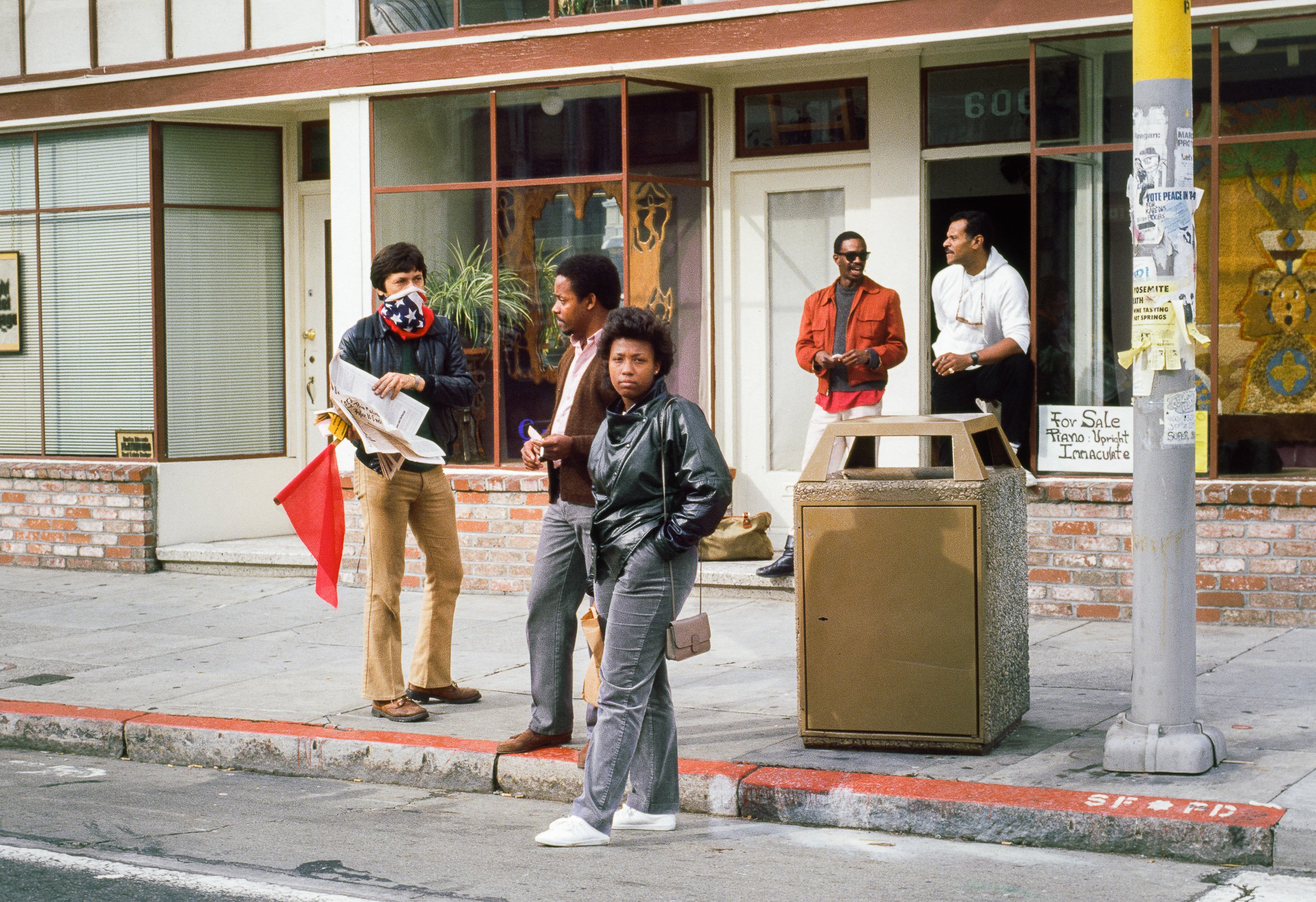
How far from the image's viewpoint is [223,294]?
12.3m

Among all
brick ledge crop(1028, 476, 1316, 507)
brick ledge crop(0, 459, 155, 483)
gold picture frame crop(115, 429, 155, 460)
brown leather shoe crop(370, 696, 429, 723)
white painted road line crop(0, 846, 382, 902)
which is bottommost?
white painted road line crop(0, 846, 382, 902)

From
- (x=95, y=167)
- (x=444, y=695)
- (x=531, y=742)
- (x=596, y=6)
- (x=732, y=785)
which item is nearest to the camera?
(x=732, y=785)

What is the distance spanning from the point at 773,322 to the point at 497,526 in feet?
7.58

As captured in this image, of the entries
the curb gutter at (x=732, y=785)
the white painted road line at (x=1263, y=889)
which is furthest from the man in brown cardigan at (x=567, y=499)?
the white painted road line at (x=1263, y=889)

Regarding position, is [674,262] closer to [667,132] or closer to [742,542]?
[667,132]

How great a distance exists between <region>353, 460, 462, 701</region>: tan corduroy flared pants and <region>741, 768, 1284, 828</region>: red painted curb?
6.26 ft

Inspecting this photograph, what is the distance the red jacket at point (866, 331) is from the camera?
949cm

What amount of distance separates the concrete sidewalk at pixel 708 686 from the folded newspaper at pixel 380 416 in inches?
46.3

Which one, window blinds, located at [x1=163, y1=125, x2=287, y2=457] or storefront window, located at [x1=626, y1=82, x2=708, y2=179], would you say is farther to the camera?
window blinds, located at [x1=163, y1=125, x2=287, y2=457]

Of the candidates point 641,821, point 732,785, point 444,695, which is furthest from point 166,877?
point 444,695

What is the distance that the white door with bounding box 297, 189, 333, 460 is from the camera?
12.4 meters

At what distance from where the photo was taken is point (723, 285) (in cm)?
1101

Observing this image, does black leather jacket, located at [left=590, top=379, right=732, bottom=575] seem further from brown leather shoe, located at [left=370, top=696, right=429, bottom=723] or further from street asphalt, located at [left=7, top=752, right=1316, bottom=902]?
brown leather shoe, located at [left=370, top=696, right=429, bottom=723]

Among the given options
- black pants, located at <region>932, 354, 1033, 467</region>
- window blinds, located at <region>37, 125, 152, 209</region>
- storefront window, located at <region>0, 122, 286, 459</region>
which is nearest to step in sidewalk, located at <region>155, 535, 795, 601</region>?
storefront window, located at <region>0, 122, 286, 459</region>
